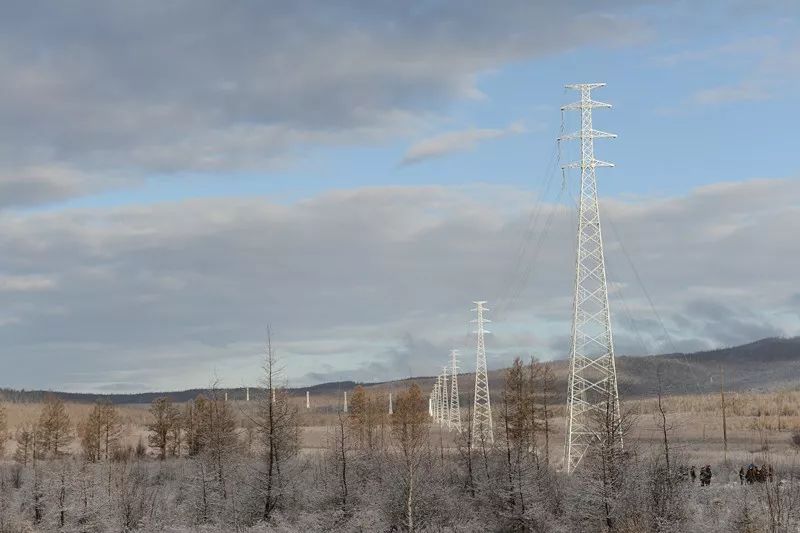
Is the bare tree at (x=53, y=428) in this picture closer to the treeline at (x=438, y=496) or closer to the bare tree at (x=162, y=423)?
the bare tree at (x=162, y=423)

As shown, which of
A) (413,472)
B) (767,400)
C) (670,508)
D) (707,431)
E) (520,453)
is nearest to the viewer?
(670,508)

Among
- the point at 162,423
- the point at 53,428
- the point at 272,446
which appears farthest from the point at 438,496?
the point at 162,423

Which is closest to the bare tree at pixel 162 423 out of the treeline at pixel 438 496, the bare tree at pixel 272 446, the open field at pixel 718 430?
the open field at pixel 718 430

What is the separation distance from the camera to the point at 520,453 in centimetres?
4006

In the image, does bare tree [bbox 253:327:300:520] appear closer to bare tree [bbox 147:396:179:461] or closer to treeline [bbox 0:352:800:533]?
treeline [bbox 0:352:800:533]

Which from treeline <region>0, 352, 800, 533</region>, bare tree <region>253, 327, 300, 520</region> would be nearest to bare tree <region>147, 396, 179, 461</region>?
treeline <region>0, 352, 800, 533</region>

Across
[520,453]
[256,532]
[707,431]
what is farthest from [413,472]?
[707,431]

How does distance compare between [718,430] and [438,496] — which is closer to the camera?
[438,496]

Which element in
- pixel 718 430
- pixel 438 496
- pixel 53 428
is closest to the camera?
pixel 438 496

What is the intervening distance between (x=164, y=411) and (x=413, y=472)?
273 feet

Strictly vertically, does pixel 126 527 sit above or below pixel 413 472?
below

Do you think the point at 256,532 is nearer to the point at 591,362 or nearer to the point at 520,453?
the point at 520,453

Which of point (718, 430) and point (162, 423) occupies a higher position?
point (162, 423)

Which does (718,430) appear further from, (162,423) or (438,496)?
(438,496)
